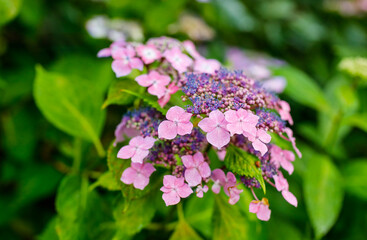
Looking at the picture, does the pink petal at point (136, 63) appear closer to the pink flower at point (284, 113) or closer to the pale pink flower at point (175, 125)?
the pale pink flower at point (175, 125)

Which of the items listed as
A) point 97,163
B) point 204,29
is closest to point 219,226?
point 97,163

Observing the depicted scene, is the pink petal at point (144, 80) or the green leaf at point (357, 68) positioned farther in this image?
the green leaf at point (357, 68)

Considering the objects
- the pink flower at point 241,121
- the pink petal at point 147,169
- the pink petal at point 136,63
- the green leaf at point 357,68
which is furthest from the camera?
the green leaf at point 357,68

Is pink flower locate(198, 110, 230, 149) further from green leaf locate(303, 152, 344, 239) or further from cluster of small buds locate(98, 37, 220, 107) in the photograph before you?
green leaf locate(303, 152, 344, 239)

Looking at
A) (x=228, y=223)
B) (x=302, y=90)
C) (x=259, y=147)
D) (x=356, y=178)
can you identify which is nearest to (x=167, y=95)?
(x=259, y=147)

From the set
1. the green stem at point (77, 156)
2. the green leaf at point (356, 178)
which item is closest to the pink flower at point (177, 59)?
the green stem at point (77, 156)

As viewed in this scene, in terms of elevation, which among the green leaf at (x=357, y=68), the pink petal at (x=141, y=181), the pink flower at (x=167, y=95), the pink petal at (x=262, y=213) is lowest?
the pink petal at (x=262, y=213)
